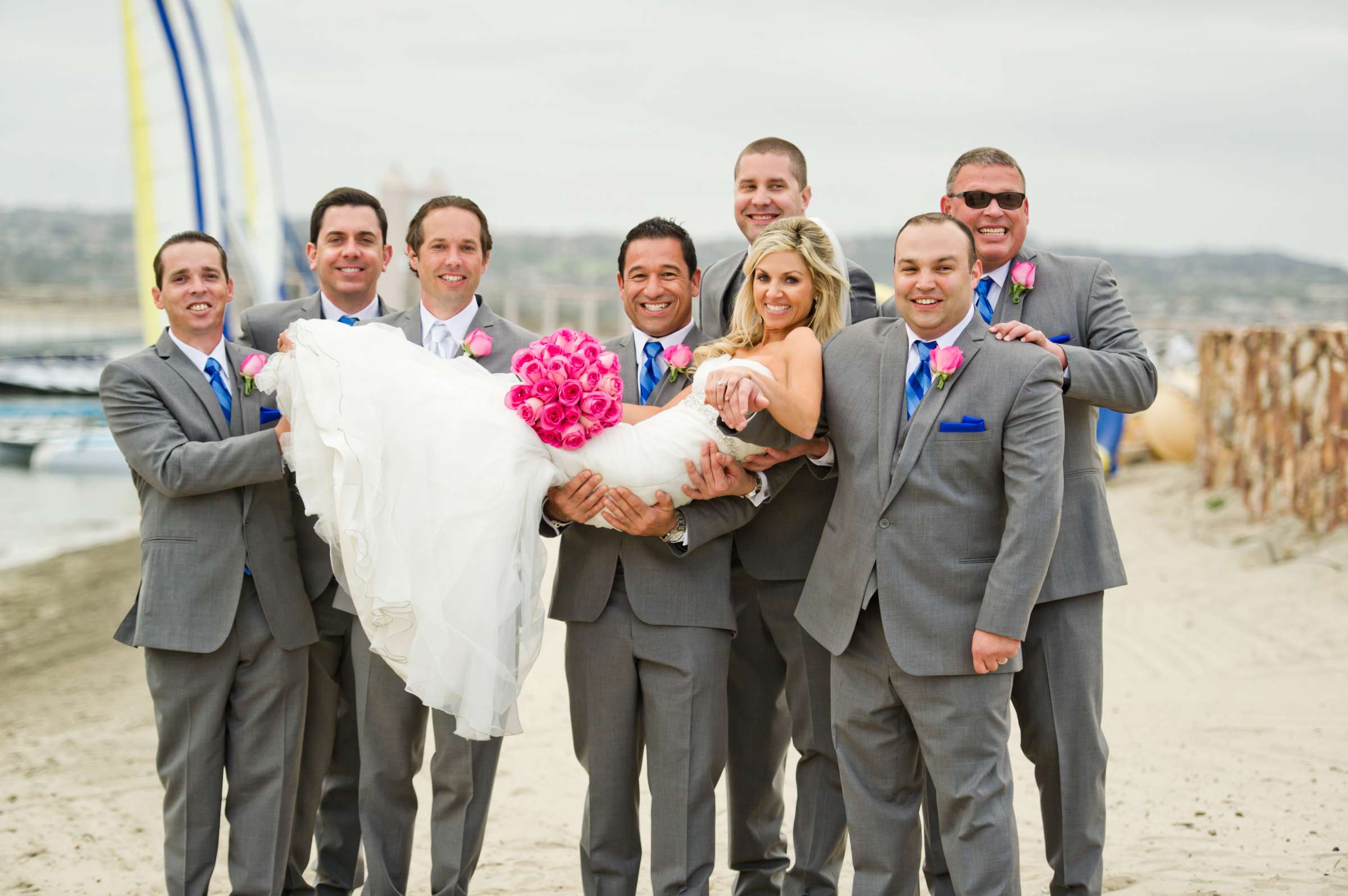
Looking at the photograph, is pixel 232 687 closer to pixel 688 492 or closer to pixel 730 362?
pixel 688 492

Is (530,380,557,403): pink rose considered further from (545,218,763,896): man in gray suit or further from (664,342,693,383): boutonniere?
(664,342,693,383): boutonniere

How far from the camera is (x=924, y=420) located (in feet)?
10.8

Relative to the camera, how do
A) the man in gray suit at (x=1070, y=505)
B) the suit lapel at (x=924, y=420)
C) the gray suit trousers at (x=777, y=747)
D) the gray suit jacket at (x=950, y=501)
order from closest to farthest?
the gray suit jacket at (x=950, y=501) < the suit lapel at (x=924, y=420) < the man in gray suit at (x=1070, y=505) < the gray suit trousers at (x=777, y=747)

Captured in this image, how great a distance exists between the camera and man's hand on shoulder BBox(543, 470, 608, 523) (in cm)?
350

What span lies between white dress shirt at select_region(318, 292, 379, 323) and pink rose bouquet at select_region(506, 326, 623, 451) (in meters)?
1.06

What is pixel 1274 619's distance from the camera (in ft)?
28.3

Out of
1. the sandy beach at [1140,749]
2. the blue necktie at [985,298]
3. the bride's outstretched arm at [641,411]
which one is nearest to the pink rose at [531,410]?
the bride's outstretched arm at [641,411]

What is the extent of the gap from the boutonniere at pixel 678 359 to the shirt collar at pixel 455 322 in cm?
76

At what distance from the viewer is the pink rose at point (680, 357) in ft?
12.4

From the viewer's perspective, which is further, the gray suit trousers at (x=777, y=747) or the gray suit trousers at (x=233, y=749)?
the gray suit trousers at (x=777, y=747)

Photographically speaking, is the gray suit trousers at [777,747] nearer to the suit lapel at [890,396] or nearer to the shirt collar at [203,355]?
the suit lapel at [890,396]

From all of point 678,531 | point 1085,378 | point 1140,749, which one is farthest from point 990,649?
point 1140,749

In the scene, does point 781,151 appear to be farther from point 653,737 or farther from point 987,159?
point 653,737

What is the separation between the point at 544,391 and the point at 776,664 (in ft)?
5.02
